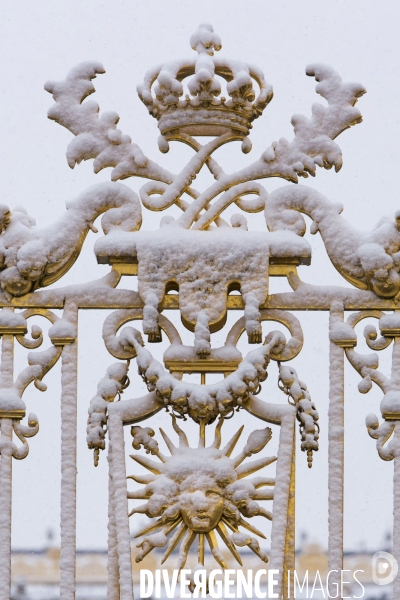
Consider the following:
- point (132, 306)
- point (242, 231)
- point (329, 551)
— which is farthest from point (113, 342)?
point (329, 551)

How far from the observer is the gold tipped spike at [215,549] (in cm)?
583

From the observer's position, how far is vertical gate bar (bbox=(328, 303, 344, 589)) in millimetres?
5926

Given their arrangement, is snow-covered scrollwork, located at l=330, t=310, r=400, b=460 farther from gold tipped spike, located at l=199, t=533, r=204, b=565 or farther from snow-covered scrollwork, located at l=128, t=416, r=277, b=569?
gold tipped spike, located at l=199, t=533, r=204, b=565

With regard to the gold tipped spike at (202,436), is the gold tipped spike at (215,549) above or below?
below

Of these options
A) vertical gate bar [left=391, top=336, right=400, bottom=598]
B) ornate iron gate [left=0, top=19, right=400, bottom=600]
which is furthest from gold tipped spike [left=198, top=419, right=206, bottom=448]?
vertical gate bar [left=391, top=336, right=400, bottom=598]

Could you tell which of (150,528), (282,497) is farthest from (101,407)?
(282,497)

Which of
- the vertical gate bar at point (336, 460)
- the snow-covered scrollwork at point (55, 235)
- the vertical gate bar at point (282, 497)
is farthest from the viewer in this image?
the snow-covered scrollwork at point (55, 235)

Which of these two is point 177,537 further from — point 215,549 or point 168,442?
point 168,442

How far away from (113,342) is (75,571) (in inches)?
30.9

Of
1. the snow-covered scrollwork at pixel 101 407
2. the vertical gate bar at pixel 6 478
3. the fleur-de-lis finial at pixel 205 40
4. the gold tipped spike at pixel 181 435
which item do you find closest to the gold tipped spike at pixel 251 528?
the gold tipped spike at pixel 181 435

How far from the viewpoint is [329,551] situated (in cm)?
593

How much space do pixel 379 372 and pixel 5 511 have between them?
1354 millimetres

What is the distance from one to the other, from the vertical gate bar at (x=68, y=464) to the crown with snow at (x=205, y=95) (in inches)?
30.5

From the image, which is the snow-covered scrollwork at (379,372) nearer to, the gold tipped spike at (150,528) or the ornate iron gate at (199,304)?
the ornate iron gate at (199,304)
